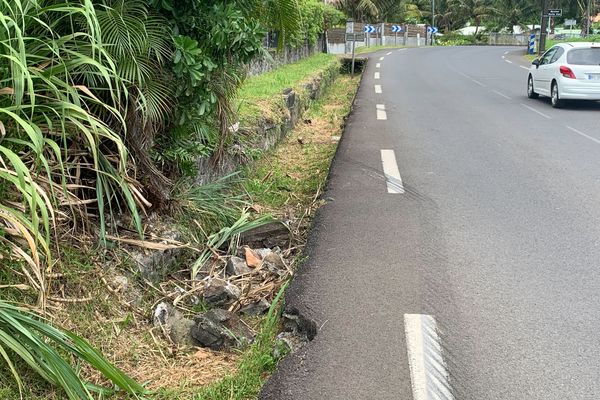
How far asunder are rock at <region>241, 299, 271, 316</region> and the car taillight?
1217 cm

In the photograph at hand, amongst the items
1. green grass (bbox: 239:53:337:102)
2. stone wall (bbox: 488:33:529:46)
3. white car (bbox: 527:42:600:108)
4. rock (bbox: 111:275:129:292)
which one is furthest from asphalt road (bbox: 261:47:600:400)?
stone wall (bbox: 488:33:529:46)

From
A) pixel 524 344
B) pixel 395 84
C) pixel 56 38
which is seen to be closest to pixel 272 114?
pixel 56 38

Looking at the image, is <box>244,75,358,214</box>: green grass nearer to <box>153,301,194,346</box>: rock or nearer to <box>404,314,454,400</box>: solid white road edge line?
<box>153,301,194,346</box>: rock

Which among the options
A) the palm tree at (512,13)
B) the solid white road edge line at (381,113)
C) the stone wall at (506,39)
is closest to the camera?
the solid white road edge line at (381,113)

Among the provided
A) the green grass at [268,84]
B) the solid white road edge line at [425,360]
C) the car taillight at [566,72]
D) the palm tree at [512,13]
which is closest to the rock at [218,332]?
the solid white road edge line at [425,360]

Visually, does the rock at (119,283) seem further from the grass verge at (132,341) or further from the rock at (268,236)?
the rock at (268,236)

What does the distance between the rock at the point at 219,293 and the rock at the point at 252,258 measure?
1.67 ft

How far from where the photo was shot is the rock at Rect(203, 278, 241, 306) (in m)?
4.33

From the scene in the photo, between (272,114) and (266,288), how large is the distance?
5.04m

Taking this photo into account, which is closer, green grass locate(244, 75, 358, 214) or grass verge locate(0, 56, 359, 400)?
grass verge locate(0, 56, 359, 400)

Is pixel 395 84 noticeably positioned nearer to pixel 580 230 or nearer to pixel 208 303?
pixel 580 230

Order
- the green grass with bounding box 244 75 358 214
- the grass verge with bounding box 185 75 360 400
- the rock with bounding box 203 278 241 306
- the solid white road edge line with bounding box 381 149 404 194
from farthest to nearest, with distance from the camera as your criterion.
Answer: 1. the solid white road edge line with bounding box 381 149 404 194
2. the green grass with bounding box 244 75 358 214
3. the rock with bounding box 203 278 241 306
4. the grass verge with bounding box 185 75 360 400

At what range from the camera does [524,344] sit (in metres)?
3.71

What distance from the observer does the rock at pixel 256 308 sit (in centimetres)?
427
